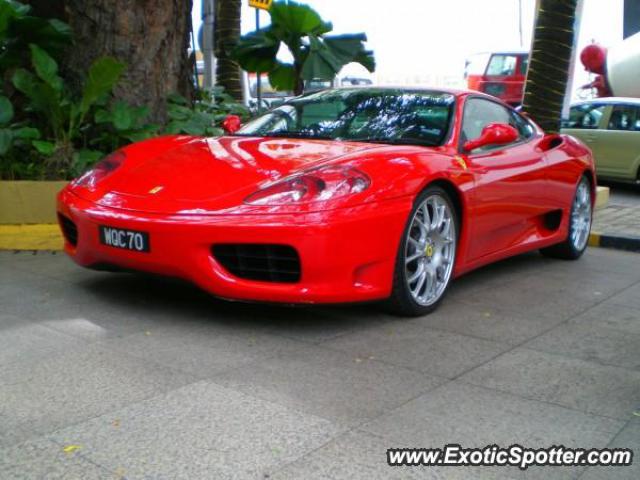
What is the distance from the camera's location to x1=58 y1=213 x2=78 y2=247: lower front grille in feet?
14.7

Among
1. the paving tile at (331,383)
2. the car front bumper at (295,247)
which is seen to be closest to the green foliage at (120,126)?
the car front bumper at (295,247)

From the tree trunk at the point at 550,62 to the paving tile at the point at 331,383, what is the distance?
6.50 metres

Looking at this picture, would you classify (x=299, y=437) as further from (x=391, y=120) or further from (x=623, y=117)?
(x=623, y=117)

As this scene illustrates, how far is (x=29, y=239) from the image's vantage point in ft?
18.9

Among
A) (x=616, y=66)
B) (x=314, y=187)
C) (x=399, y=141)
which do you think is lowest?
(x=616, y=66)

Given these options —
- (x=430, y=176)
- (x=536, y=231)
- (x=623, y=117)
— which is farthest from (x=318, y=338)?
(x=623, y=117)

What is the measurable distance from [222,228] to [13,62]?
389cm

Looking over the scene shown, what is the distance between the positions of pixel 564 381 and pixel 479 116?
2.22 meters

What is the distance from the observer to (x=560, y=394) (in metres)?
3.23

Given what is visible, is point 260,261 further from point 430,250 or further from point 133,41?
point 133,41

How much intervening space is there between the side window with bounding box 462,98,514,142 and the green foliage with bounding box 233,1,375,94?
401 centimetres

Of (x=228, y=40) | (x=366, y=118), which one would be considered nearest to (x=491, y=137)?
(x=366, y=118)

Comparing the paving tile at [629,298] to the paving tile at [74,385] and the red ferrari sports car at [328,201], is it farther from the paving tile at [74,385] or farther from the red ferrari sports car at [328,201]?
the paving tile at [74,385]

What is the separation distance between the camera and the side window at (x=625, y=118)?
11.5 meters
